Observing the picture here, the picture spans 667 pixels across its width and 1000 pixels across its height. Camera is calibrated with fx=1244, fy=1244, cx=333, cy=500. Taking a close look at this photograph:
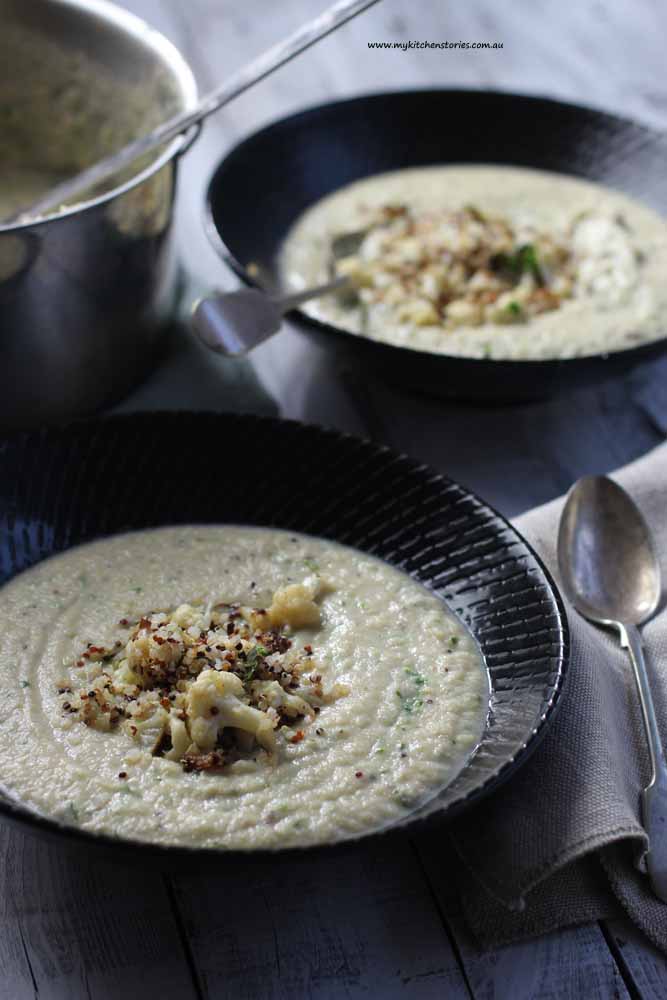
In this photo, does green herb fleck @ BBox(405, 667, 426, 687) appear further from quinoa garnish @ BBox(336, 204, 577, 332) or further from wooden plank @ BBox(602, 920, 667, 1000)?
quinoa garnish @ BBox(336, 204, 577, 332)

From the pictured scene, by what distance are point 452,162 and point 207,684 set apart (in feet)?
7.56

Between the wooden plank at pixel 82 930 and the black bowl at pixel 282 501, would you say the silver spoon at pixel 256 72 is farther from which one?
the wooden plank at pixel 82 930

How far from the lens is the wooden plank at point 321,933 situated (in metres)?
1.74

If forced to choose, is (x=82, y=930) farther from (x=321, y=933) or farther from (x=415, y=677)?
(x=415, y=677)

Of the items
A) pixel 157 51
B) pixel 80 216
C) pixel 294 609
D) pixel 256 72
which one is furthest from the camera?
pixel 157 51

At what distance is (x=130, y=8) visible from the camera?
4.69m

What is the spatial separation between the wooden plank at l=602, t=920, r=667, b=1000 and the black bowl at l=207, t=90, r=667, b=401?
71.3 inches

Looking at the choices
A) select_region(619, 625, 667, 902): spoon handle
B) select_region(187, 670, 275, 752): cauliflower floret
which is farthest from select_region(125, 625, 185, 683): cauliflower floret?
select_region(619, 625, 667, 902): spoon handle

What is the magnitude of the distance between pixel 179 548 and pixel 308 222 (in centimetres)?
143

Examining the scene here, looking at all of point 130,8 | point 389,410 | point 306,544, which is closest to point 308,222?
point 389,410

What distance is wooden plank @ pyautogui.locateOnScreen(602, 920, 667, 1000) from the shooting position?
1.77 m

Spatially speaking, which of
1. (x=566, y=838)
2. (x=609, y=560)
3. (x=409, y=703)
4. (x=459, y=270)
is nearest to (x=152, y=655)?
(x=409, y=703)

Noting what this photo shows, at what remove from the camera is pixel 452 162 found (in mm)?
3699

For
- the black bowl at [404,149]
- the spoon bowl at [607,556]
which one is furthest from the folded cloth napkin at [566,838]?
the black bowl at [404,149]
